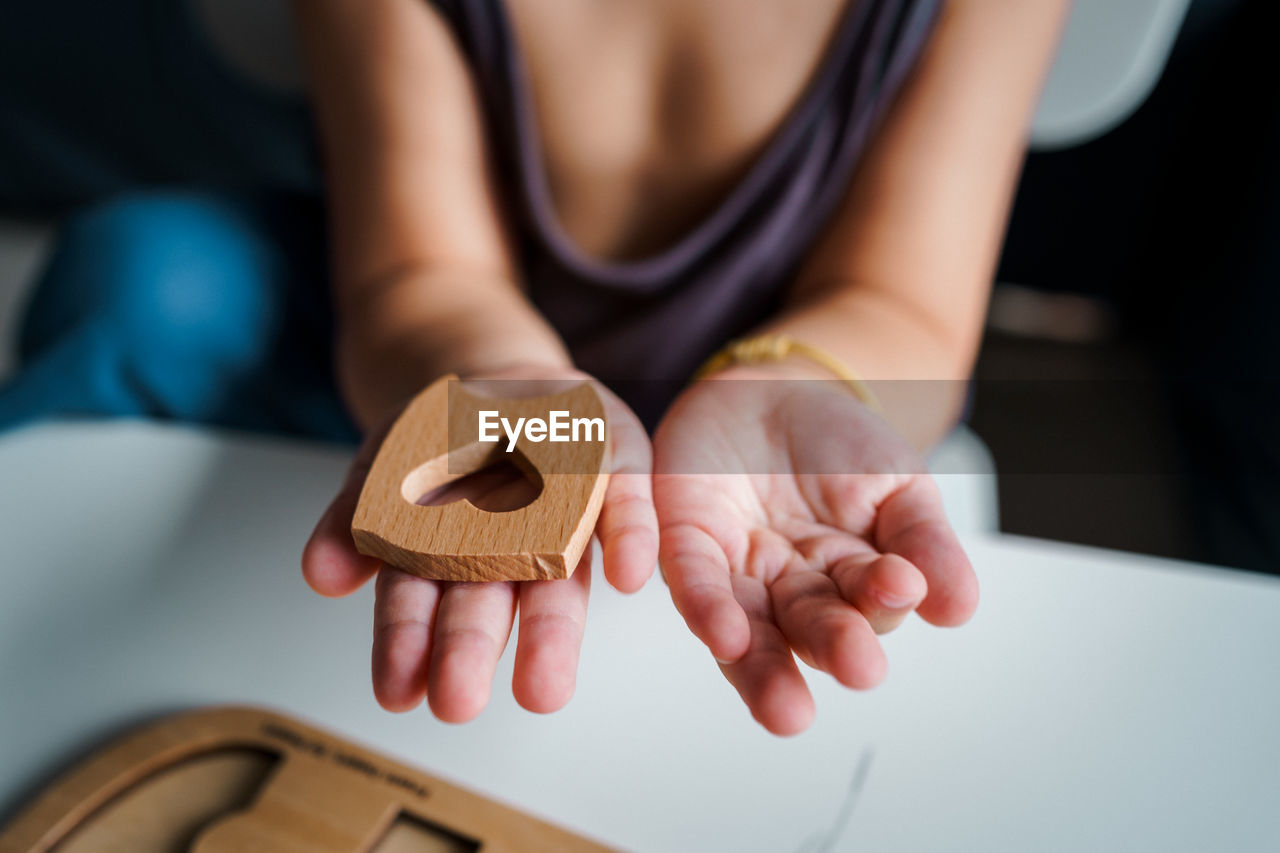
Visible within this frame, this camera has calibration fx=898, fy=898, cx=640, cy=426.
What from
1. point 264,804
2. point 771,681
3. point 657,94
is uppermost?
point 657,94

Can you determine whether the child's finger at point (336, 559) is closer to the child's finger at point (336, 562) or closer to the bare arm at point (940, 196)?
the child's finger at point (336, 562)

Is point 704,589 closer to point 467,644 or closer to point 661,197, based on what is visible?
point 467,644

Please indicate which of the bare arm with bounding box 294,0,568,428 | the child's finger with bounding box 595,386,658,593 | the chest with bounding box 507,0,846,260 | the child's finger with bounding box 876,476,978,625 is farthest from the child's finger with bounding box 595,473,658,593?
the chest with bounding box 507,0,846,260

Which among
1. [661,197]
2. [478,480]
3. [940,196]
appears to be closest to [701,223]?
[661,197]

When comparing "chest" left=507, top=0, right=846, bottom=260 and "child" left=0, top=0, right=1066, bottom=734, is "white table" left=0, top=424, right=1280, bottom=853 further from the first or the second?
"chest" left=507, top=0, right=846, bottom=260

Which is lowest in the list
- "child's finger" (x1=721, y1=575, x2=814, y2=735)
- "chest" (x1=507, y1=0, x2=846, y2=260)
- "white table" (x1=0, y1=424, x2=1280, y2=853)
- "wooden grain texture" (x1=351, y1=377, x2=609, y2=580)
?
"white table" (x1=0, y1=424, x2=1280, y2=853)

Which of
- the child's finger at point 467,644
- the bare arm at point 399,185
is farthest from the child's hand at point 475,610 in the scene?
the bare arm at point 399,185
